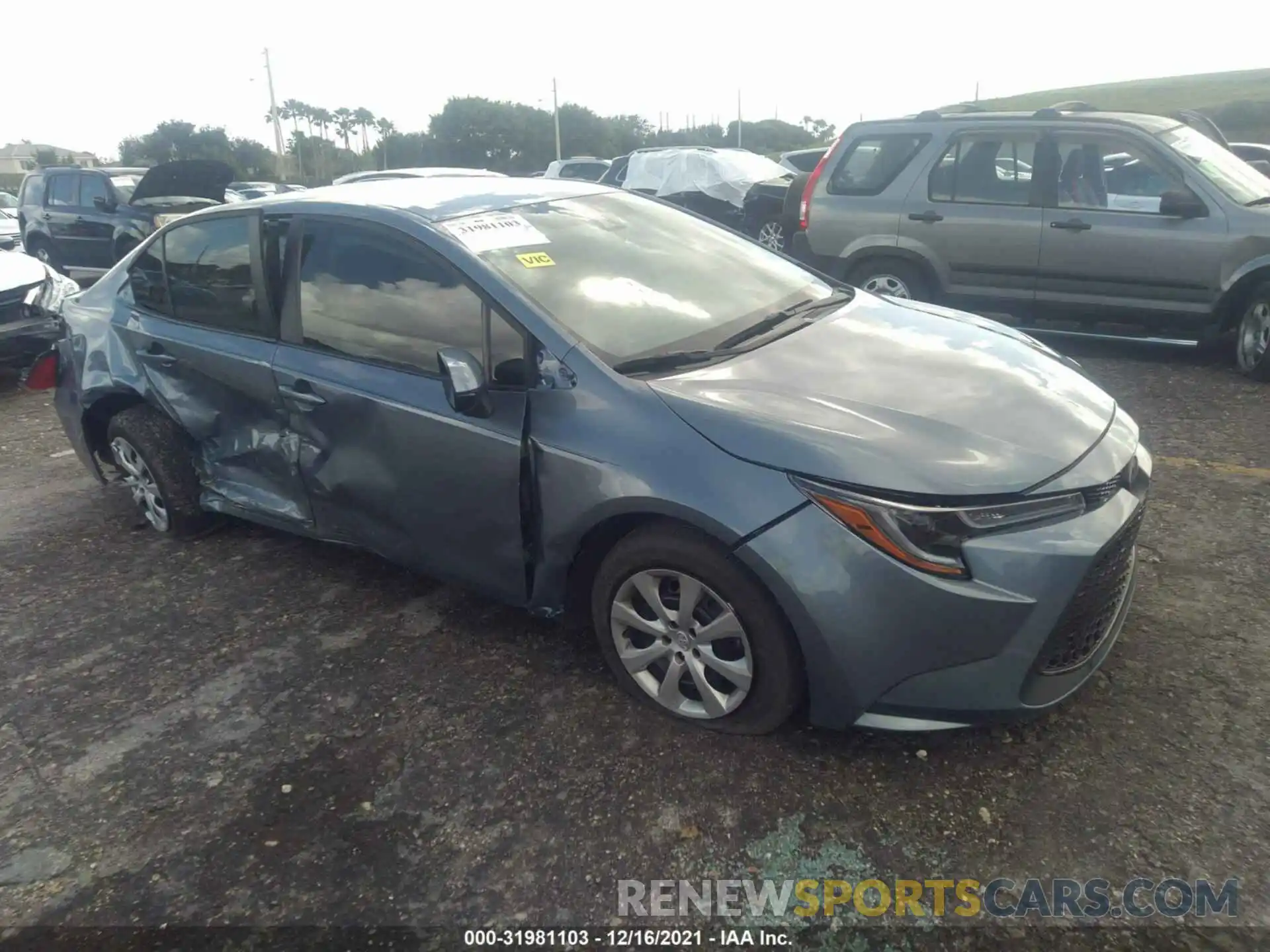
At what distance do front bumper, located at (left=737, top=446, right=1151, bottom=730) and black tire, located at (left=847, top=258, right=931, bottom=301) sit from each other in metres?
4.79

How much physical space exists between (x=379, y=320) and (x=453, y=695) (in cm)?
131

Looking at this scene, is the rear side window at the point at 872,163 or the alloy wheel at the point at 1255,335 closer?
the alloy wheel at the point at 1255,335

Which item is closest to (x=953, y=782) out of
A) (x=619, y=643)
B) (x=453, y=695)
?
(x=619, y=643)

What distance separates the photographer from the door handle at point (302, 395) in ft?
11.2

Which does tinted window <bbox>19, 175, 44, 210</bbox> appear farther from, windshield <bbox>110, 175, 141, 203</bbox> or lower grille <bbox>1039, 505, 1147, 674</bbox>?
lower grille <bbox>1039, 505, 1147, 674</bbox>

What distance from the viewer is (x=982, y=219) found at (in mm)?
6645

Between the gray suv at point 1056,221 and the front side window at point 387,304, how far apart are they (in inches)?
183

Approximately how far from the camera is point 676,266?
11.4 feet

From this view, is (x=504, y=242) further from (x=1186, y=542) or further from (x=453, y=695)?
(x=1186, y=542)

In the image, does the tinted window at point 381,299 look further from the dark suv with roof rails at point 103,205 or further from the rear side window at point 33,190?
the rear side window at point 33,190

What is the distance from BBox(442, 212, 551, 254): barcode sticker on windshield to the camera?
3.15m

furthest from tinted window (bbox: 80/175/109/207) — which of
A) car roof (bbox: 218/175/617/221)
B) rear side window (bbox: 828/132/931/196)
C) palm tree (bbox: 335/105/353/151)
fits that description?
palm tree (bbox: 335/105/353/151)

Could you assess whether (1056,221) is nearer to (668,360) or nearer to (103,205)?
(668,360)

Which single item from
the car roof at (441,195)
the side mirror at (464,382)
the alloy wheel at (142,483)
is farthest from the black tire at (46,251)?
the side mirror at (464,382)
